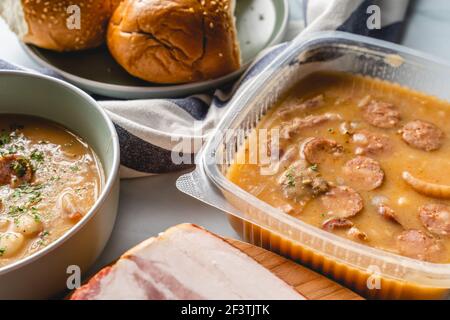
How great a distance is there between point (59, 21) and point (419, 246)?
1855 mm

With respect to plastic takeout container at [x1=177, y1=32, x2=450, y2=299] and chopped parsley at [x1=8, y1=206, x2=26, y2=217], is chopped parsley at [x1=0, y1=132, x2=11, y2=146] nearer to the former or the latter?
chopped parsley at [x1=8, y1=206, x2=26, y2=217]

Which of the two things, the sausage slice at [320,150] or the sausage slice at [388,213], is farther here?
the sausage slice at [320,150]

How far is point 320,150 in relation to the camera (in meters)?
2.52

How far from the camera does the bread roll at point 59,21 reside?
295cm

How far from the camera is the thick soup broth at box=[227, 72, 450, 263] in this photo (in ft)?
7.55

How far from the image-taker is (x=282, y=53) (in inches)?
110

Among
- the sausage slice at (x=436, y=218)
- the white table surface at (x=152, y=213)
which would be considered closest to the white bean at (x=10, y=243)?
the white table surface at (x=152, y=213)

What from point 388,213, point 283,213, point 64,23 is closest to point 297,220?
point 283,213

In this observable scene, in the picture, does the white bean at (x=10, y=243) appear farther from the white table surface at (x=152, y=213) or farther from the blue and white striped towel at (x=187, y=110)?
the blue and white striped towel at (x=187, y=110)

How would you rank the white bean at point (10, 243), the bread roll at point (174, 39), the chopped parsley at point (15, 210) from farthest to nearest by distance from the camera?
the bread roll at point (174, 39)
the chopped parsley at point (15, 210)
the white bean at point (10, 243)

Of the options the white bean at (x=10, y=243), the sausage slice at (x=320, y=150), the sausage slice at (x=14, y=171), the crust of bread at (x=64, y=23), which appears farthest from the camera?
the crust of bread at (x=64, y=23)

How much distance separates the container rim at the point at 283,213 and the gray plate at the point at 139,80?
308 mm

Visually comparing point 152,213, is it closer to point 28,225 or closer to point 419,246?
point 28,225

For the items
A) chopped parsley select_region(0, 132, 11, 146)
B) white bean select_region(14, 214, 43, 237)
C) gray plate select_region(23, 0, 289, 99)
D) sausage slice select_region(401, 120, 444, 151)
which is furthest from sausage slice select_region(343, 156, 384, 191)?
chopped parsley select_region(0, 132, 11, 146)
